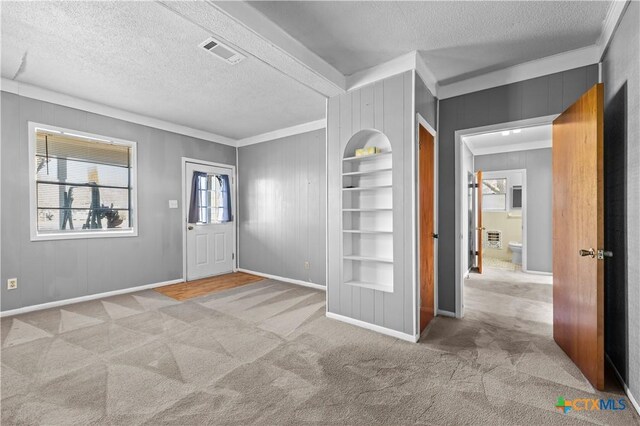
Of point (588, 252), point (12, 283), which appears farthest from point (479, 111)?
point (12, 283)

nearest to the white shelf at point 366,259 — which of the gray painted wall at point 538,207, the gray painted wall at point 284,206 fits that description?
the gray painted wall at point 284,206

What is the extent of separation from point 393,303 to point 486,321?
1.15 metres

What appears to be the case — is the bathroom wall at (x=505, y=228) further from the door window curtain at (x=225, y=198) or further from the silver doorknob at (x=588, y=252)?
the door window curtain at (x=225, y=198)

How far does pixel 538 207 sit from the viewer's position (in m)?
5.44

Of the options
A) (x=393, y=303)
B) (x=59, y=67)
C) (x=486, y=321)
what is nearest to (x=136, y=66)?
(x=59, y=67)

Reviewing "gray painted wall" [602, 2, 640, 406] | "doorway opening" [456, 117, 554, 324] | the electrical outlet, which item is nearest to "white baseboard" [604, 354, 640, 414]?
"gray painted wall" [602, 2, 640, 406]

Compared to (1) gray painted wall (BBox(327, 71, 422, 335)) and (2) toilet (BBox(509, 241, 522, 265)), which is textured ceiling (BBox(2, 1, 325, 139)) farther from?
(2) toilet (BBox(509, 241, 522, 265))

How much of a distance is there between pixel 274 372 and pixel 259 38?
8.20ft

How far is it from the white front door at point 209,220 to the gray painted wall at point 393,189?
2.90 metres

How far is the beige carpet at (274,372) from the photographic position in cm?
169

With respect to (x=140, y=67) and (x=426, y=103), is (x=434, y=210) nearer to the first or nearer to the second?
(x=426, y=103)

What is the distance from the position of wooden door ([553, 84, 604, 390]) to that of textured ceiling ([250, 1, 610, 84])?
2.24ft

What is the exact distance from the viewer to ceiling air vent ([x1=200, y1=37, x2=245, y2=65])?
242cm

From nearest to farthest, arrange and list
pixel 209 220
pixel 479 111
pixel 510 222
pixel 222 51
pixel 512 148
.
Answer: pixel 222 51 < pixel 479 111 < pixel 209 220 < pixel 512 148 < pixel 510 222
